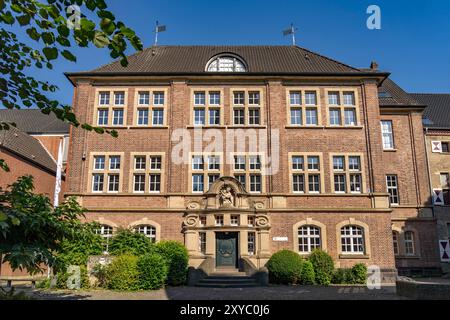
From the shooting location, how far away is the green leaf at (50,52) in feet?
10.7

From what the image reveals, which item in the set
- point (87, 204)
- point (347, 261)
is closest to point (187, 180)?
point (87, 204)

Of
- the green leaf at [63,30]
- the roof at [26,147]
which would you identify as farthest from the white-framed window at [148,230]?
the green leaf at [63,30]

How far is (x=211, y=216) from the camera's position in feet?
62.8

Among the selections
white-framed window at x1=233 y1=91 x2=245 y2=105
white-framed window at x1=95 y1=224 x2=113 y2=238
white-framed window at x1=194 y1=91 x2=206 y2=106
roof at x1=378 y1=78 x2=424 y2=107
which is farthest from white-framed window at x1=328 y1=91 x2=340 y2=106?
white-framed window at x1=95 y1=224 x2=113 y2=238

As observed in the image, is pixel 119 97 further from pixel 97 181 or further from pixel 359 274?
pixel 359 274

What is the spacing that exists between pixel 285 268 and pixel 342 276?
3.05 metres

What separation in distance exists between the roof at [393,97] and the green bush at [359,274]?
11368mm

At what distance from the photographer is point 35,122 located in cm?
3325

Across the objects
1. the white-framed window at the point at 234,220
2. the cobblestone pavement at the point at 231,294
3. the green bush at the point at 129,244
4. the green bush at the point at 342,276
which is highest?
the white-framed window at the point at 234,220

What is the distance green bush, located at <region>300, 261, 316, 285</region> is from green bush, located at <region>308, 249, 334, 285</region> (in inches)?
10.3

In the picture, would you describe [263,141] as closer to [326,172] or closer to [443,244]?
[326,172]

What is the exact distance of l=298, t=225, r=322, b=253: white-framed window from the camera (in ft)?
63.9

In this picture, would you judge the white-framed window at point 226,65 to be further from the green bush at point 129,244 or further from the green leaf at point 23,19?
the green leaf at point 23,19

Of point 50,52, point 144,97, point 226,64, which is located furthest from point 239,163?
point 50,52
